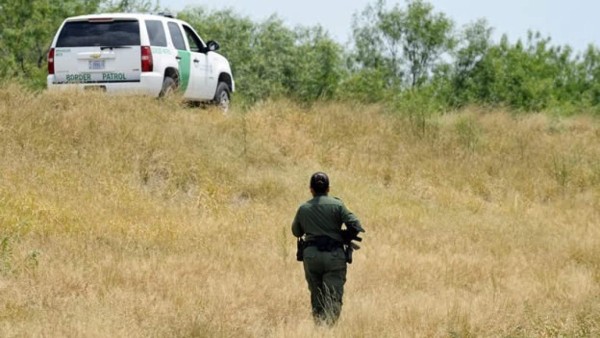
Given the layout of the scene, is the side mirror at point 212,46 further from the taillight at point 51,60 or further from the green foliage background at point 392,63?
the green foliage background at point 392,63

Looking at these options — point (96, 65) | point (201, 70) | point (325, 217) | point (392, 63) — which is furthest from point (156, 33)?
point (392, 63)

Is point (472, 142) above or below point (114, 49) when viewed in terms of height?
below

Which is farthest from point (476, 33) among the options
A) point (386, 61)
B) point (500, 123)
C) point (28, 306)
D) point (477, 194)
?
point (28, 306)

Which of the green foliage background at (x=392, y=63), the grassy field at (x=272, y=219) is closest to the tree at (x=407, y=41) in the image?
the green foliage background at (x=392, y=63)

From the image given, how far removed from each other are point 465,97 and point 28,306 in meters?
59.0

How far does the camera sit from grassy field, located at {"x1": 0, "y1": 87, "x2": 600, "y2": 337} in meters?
9.39

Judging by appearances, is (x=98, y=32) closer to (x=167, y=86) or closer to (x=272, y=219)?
(x=167, y=86)

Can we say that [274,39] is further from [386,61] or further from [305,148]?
[305,148]

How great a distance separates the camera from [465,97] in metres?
65.8

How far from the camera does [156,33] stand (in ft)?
57.2

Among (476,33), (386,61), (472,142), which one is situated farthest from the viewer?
(386,61)

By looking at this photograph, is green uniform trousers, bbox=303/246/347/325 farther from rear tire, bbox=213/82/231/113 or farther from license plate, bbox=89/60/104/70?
rear tire, bbox=213/82/231/113

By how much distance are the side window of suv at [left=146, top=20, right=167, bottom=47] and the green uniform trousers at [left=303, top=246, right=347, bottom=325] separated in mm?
9344

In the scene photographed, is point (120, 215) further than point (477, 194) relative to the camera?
No
